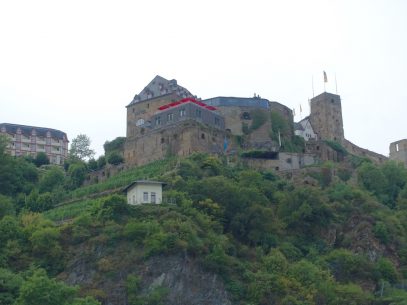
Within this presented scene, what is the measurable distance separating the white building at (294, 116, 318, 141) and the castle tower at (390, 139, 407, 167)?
1063cm

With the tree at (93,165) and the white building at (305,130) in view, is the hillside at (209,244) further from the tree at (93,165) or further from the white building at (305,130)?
the white building at (305,130)

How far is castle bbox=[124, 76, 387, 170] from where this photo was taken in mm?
87125

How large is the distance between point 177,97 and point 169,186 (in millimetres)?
27330

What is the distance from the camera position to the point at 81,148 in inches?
4486

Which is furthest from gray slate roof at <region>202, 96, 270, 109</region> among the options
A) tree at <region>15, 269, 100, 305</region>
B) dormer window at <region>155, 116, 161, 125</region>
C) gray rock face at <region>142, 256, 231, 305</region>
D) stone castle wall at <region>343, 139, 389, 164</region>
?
tree at <region>15, 269, 100, 305</region>

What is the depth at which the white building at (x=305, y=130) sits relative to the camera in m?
108

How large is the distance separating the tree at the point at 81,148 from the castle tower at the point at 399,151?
3979cm

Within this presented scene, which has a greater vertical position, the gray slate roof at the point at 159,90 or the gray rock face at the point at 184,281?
the gray slate roof at the point at 159,90

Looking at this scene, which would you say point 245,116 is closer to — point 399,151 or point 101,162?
point 101,162

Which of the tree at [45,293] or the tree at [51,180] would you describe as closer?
the tree at [45,293]

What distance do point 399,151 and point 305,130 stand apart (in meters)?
12.9

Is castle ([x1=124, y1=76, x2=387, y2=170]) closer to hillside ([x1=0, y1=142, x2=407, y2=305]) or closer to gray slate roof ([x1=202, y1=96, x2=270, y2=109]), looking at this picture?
gray slate roof ([x1=202, y1=96, x2=270, y2=109])

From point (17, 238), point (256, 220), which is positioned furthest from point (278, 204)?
point (17, 238)

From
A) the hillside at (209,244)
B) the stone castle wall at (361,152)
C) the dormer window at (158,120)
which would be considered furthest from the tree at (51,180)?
the stone castle wall at (361,152)
